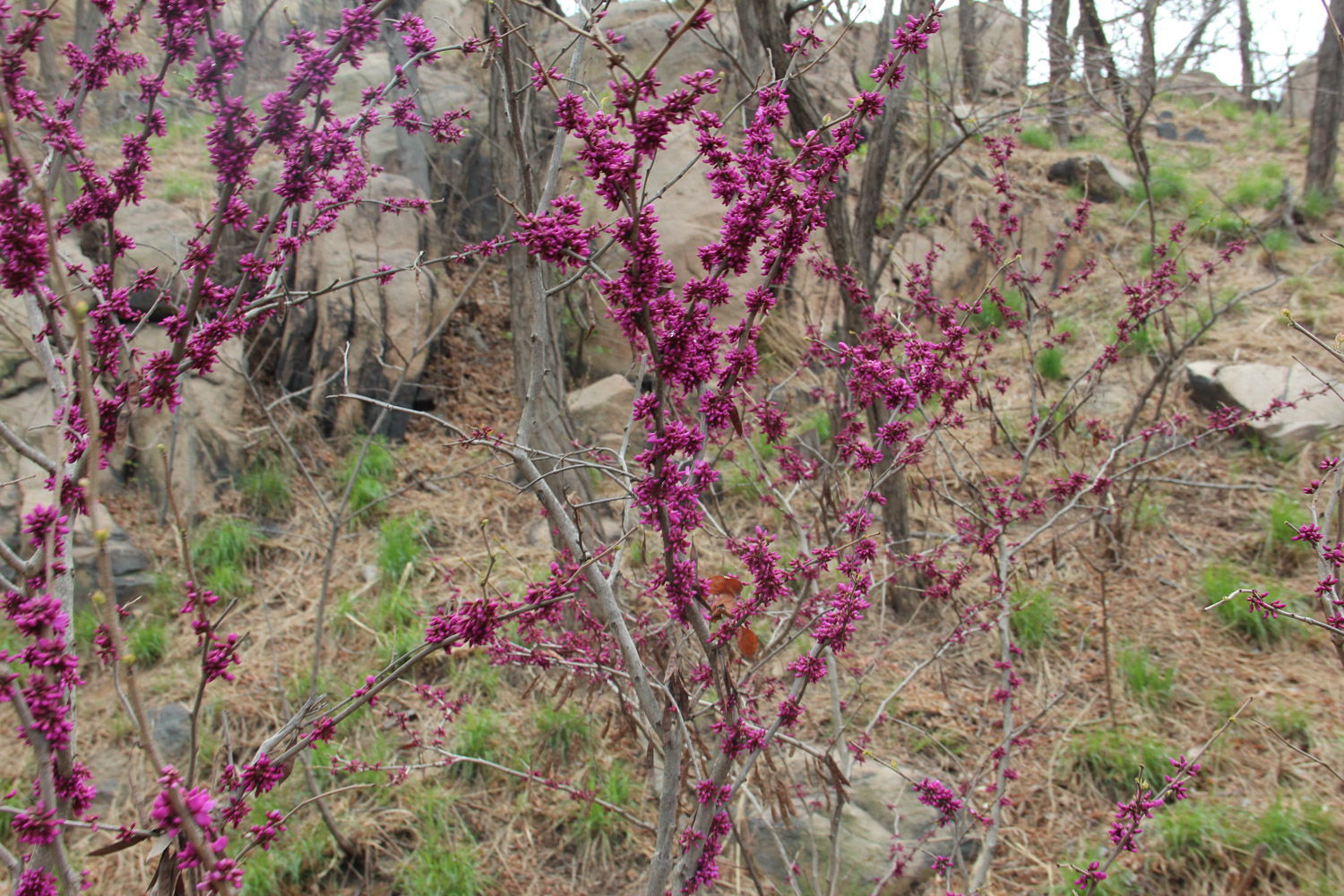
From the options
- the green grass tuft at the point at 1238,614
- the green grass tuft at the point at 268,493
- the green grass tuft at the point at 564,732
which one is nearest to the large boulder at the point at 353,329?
the green grass tuft at the point at 268,493

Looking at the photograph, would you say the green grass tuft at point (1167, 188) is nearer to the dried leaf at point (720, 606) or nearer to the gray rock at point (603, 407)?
the gray rock at point (603, 407)

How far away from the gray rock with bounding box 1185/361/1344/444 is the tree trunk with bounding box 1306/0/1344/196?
12.9 ft

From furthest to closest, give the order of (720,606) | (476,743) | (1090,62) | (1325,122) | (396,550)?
(1325,122)
(1090,62)
(396,550)
(476,743)
(720,606)

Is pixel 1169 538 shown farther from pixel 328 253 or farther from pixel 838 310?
pixel 328 253

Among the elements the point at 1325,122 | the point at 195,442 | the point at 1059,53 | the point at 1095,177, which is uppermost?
the point at 1059,53

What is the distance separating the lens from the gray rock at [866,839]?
298cm

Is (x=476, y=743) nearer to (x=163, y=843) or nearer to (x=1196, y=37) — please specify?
(x=163, y=843)

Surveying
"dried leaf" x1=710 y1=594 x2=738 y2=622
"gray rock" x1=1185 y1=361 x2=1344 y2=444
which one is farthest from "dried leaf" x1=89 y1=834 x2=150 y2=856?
"gray rock" x1=1185 y1=361 x2=1344 y2=444

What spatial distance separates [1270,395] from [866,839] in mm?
4420

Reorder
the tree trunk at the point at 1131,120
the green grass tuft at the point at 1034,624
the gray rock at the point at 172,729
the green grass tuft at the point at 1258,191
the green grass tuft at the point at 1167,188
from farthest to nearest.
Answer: the green grass tuft at the point at 1167,188 < the green grass tuft at the point at 1258,191 < the tree trunk at the point at 1131,120 < the green grass tuft at the point at 1034,624 < the gray rock at the point at 172,729

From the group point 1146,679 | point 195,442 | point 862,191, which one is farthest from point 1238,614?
point 195,442

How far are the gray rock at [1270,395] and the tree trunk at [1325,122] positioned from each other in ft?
12.9

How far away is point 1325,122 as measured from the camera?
805 centimetres

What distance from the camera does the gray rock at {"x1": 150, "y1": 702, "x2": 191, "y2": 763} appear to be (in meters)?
3.80
